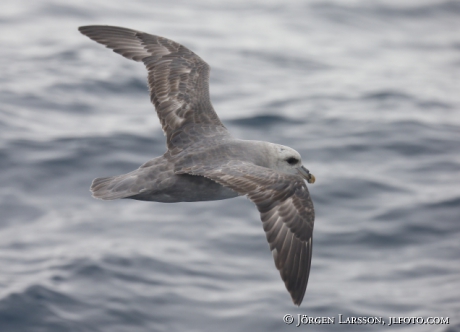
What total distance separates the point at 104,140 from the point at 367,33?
10821 mm

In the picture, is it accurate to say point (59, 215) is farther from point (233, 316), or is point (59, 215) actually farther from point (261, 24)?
point (261, 24)

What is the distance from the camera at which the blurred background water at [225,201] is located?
414 inches

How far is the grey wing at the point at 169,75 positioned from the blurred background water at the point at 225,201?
2945mm

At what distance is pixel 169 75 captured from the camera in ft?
30.1

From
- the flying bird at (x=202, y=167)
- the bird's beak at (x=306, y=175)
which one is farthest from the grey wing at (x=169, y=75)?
the bird's beak at (x=306, y=175)

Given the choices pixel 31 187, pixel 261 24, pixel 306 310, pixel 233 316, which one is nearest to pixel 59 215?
pixel 31 187

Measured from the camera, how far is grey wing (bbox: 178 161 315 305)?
7.10m

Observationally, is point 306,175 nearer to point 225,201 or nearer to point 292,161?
point 292,161

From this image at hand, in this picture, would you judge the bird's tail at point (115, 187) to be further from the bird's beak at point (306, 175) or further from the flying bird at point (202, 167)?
the bird's beak at point (306, 175)

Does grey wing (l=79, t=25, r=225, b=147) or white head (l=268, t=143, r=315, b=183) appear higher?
grey wing (l=79, t=25, r=225, b=147)

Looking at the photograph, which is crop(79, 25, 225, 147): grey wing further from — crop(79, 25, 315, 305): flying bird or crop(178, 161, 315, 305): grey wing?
crop(178, 161, 315, 305): grey wing

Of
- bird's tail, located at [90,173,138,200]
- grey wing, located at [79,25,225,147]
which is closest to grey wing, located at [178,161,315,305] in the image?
bird's tail, located at [90,173,138,200]

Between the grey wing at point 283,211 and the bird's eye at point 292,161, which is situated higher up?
the bird's eye at point 292,161

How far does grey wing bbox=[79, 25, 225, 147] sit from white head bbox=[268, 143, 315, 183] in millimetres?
819
